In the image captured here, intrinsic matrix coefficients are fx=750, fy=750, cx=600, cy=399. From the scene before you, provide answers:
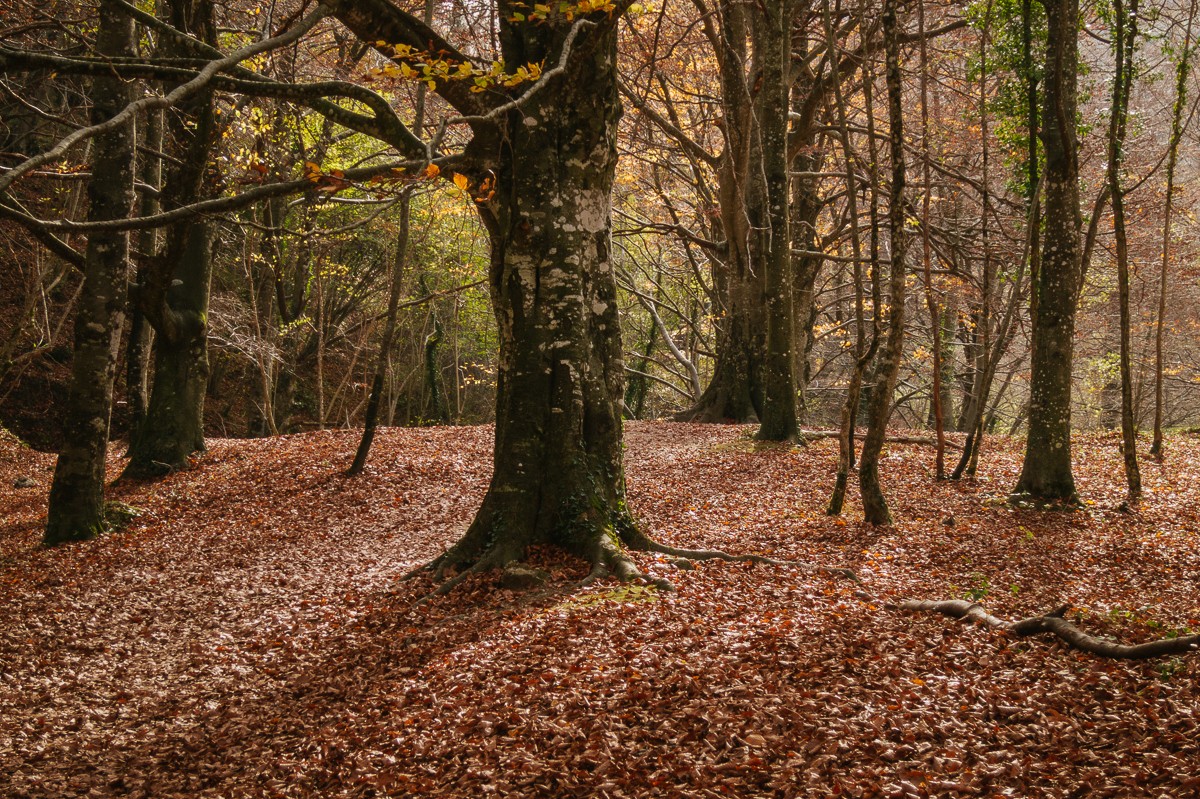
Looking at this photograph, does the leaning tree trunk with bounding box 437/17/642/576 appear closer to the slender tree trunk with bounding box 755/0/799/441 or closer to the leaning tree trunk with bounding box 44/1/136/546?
the leaning tree trunk with bounding box 44/1/136/546

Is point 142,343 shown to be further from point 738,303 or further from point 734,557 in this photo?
point 738,303

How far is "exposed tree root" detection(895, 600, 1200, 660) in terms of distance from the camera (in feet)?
14.1

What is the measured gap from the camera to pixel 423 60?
5.51m

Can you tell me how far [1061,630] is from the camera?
189 inches

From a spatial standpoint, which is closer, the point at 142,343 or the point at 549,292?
the point at 549,292

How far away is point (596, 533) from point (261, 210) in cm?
1394

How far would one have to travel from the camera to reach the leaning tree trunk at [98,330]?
29.5ft

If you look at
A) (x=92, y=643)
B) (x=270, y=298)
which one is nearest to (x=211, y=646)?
(x=92, y=643)

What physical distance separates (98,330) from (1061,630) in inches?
402

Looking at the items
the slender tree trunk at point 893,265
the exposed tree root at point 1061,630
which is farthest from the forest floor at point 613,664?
the slender tree trunk at point 893,265

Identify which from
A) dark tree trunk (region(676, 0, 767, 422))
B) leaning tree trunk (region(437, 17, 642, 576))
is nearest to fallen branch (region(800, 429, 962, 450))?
dark tree trunk (region(676, 0, 767, 422))

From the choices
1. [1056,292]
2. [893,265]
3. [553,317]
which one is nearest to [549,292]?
[553,317]

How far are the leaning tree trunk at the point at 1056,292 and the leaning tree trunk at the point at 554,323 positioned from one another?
19.2 ft

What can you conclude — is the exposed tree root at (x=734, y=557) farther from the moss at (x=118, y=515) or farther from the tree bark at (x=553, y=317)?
the moss at (x=118, y=515)
